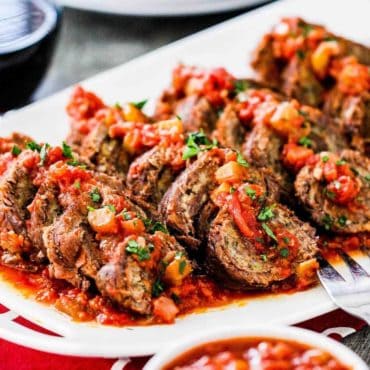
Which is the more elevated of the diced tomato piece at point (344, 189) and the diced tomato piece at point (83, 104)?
the diced tomato piece at point (344, 189)

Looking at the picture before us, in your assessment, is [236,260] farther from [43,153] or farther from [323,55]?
[323,55]

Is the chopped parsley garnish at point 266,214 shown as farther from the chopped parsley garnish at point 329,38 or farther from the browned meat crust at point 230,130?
the chopped parsley garnish at point 329,38

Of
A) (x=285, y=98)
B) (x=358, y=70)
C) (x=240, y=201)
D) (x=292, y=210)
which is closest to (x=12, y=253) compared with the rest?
(x=240, y=201)

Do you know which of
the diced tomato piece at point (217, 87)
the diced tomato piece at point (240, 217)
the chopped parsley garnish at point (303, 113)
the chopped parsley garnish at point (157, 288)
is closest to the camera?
the chopped parsley garnish at point (157, 288)

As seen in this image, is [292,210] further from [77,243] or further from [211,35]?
[211,35]

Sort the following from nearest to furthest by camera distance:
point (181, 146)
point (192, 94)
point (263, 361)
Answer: point (263, 361) < point (181, 146) < point (192, 94)

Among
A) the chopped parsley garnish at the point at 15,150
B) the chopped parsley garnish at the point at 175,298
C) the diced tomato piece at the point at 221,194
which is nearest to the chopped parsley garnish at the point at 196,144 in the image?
the diced tomato piece at the point at 221,194

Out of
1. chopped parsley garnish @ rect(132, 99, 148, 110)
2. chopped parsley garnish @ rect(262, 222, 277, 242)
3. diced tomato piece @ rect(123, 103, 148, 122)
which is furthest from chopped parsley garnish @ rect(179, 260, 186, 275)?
chopped parsley garnish @ rect(132, 99, 148, 110)
